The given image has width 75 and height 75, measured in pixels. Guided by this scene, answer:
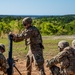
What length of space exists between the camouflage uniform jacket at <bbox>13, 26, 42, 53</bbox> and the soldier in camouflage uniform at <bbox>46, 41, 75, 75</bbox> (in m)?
1.01

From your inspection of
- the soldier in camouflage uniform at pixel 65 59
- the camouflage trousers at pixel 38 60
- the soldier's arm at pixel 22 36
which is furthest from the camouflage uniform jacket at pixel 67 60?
the soldier's arm at pixel 22 36

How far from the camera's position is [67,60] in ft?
23.4

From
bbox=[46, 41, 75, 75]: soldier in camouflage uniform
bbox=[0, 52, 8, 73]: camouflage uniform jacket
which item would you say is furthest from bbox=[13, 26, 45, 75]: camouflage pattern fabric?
bbox=[46, 41, 75, 75]: soldier in camouflage uniform

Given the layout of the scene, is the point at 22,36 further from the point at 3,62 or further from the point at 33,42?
the point at 3,62

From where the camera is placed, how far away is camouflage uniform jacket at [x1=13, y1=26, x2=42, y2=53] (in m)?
7.86

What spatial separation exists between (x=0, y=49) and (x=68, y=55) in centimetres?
150

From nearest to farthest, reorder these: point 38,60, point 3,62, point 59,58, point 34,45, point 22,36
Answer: point 59,58, point 3,62, point 22,36, point 38,60, point 34,45

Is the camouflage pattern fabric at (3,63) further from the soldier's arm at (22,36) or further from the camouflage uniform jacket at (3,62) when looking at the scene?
the soldier's arm at (22,36)

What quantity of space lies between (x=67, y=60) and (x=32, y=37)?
51.7 inches

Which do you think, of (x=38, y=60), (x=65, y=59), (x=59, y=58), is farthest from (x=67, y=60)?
(x=38, y=60)

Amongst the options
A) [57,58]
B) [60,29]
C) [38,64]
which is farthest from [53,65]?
[60,29]

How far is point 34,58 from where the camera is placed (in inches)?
319

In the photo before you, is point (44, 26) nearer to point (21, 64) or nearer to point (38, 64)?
point (21, 64)

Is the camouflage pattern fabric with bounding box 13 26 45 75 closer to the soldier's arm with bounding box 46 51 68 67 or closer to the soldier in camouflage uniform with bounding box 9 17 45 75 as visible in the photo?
the soldier in camouflage uniform with bounding box 9 17 45 75
